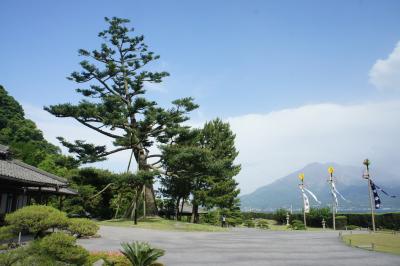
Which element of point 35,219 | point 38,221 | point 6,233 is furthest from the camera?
point 38,221

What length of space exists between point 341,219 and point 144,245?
37.5 metres

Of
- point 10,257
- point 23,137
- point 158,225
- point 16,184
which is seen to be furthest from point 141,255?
point 23,137

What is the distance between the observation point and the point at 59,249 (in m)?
8.11

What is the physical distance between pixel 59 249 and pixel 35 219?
3351mm

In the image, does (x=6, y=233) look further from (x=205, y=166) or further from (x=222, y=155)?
(x=222, y=155)

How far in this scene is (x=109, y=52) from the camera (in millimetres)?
41094

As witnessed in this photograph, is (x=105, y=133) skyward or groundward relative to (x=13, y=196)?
skyward

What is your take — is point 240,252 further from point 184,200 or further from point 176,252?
point 184,200

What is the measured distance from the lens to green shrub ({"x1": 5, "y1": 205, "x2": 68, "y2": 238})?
33.4 feet

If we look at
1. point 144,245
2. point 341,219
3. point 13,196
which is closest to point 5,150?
point 13,196

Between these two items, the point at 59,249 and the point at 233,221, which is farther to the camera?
the point at 233,221

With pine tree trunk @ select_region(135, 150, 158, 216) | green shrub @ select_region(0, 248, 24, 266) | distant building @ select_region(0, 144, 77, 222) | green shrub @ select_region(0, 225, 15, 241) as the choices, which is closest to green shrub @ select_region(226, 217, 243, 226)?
pine tree trunk @ select_region(135, 150, 158, 216)

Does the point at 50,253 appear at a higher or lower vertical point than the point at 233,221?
higher

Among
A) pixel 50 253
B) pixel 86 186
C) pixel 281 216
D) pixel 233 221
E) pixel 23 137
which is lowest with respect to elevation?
pixel 233 221
